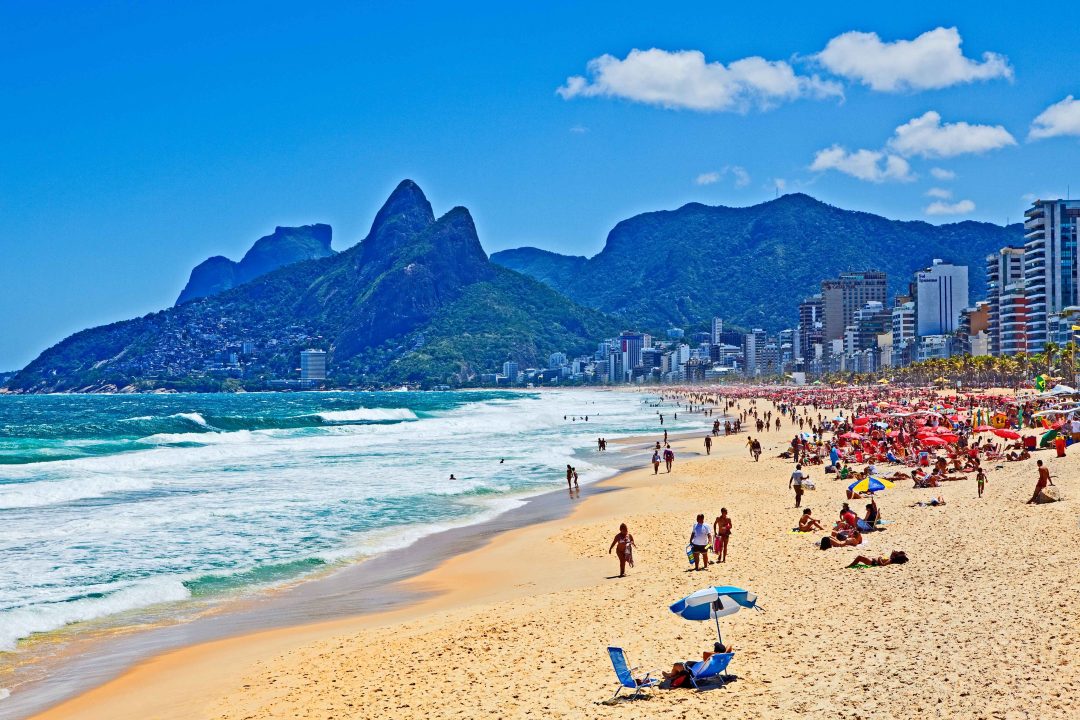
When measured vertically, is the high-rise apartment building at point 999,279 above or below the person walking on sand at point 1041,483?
above

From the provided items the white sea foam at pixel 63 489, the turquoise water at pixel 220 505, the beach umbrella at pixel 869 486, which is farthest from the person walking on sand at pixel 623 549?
the white sea foam at pixel 63 489

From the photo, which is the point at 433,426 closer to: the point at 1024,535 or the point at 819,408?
the point at 819,408

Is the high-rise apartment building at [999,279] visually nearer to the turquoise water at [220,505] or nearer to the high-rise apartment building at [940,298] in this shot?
the high-rise apartment building at [940,298]

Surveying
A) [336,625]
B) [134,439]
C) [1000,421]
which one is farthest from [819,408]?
[336,625]

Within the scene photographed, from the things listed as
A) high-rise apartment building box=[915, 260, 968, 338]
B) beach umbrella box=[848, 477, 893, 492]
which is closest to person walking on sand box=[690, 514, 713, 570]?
beach umbrella box=[848, 477, 893, 492]

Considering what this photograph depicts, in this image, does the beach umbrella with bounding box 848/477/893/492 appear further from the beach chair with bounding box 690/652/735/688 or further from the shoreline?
the beach chair with bounding box 690/652/735/688

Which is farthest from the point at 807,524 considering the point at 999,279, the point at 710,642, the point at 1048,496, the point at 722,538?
the point at 999,279
